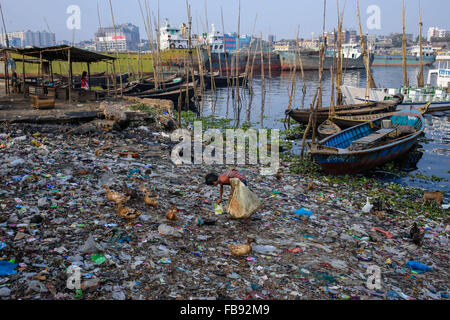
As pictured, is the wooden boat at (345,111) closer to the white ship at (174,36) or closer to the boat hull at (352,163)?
the boat hull at (352,163)

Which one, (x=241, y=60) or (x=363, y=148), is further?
(x=241, y=60)

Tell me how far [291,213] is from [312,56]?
1873 inches

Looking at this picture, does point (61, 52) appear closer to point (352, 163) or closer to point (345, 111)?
point (352, 163)

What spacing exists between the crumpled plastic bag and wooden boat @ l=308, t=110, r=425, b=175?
4.01m

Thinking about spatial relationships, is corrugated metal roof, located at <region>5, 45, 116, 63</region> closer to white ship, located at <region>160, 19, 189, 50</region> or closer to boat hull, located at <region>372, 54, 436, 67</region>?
white ship, located at <region>160, 19, 189, 50</region>

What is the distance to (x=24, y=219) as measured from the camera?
4.12 metres

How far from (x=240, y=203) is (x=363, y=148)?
5.72 metres

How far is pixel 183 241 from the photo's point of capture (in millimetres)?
4254

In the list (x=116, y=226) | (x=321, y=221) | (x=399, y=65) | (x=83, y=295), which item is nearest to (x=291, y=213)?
(x=321, y=221)

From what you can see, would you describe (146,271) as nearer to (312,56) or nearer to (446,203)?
(446,203)

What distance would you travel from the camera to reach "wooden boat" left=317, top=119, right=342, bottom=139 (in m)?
12.0

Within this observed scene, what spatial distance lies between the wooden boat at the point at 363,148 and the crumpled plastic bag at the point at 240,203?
4.01 m

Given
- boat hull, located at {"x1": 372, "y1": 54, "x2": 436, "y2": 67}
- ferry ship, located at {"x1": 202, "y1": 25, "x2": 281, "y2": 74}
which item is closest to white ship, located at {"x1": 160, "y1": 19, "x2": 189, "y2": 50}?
ferry ship, located at {"x1": 202, "y1": 25, "x2": 281, "y2": 74}

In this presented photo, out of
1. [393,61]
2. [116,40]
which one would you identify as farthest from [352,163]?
[393,61]
